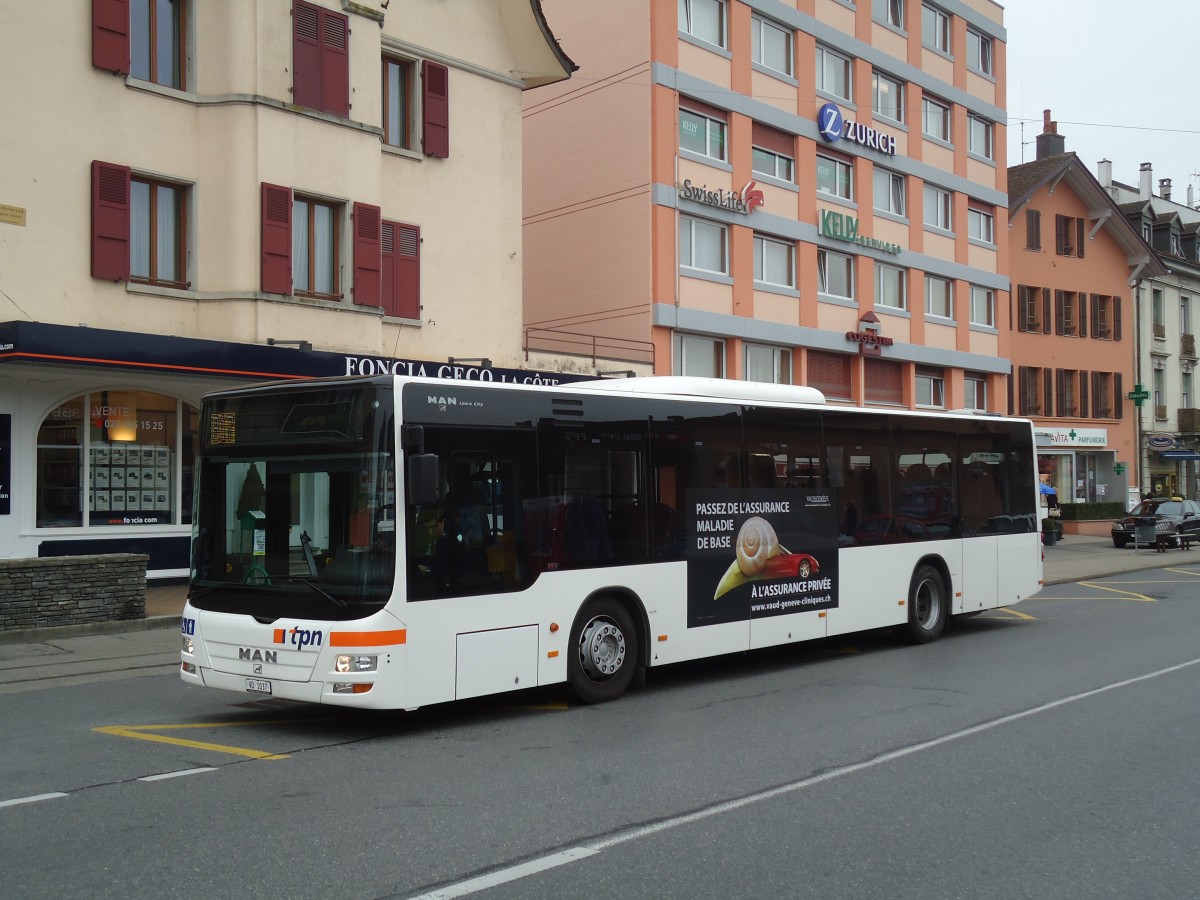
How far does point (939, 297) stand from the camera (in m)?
38.0

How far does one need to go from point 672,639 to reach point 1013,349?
36444 millimetres

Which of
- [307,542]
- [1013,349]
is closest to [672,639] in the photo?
[307,542]

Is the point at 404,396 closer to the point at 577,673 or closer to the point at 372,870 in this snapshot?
the point at 577,673

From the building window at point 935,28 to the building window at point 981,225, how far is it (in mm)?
5135

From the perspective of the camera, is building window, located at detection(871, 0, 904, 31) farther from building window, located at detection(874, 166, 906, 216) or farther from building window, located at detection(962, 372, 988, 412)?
building window, located at detection(962, 372, 988, 412)

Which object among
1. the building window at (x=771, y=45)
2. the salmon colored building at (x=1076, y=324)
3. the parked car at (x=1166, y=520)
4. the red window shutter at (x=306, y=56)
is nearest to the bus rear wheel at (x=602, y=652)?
the red window shutter at (x=306, y=56)

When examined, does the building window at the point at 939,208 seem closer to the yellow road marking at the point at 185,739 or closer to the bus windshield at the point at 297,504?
the bus windshield at the point at 297,504

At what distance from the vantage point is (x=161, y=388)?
19078 millimetres

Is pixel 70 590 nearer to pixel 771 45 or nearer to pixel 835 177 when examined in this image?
pixel 771 45

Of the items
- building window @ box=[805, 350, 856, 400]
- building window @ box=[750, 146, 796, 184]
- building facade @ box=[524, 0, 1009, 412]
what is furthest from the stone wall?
building window @ box=[805, 350, 856, 400]

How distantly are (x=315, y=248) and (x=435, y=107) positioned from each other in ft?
13.4

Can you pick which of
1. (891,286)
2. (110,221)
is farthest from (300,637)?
(891,286)

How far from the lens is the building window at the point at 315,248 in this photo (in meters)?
20.0

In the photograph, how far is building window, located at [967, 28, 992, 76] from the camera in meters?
39.9
